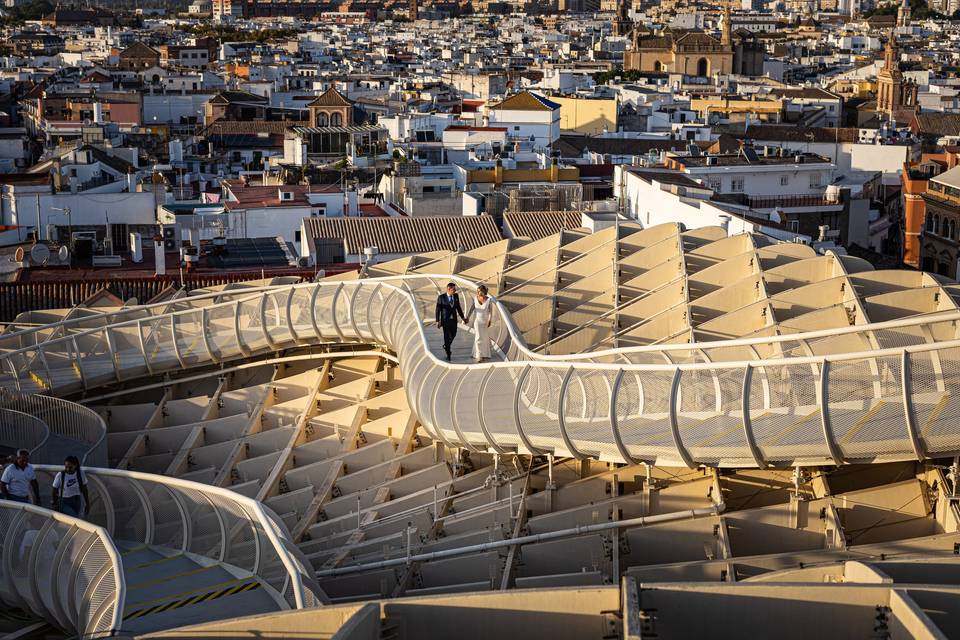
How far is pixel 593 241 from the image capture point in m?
18.6

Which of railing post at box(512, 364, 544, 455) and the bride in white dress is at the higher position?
the bride in white dress

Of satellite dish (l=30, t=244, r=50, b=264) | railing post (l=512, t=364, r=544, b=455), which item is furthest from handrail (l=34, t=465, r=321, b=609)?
satellite dish (l=30, t=244, r=50, b=264)

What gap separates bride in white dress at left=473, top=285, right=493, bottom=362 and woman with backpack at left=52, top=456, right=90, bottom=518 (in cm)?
362

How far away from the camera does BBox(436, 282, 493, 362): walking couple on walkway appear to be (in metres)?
13.5

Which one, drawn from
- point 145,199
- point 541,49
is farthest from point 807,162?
point 541,49

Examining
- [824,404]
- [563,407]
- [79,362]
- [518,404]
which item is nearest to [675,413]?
[563,407]

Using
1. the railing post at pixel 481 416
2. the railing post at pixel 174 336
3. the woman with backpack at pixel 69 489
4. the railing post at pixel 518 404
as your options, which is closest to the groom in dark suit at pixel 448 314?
the railing post at pixel 481 416

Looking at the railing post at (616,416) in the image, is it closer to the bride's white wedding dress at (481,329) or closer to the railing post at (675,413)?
the railing post at (675,413)

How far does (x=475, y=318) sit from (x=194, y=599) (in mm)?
4066

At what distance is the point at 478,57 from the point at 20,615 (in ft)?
321

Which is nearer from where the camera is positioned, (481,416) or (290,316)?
(481,416)

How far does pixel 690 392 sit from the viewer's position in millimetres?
11781

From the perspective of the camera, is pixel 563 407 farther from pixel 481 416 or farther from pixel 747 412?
pixel 747 412

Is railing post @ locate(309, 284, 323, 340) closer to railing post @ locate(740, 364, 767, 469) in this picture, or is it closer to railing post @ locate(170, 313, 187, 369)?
railing post @ locate(170, 313, 187, 369)
